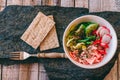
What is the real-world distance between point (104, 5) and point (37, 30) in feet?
0.67

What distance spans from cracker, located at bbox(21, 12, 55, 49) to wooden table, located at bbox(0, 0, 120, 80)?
58 millimetres

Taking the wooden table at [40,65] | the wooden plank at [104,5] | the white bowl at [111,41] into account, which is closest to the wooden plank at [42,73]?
the wooden table at [40,65]

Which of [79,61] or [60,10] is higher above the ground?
[60,10]

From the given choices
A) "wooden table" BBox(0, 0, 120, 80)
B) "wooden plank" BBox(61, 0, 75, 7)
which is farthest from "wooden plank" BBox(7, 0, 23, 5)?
"wooden plank" BBox(61, 0, 75, 7)

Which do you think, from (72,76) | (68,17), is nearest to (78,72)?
(72,76)

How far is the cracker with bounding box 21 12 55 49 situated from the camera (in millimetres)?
869

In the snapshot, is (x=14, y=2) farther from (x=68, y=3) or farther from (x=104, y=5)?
(x=104, y=5)

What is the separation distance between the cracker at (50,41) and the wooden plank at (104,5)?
130 mm

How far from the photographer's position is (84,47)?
0.79 m

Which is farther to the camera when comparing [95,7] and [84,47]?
[95,7]

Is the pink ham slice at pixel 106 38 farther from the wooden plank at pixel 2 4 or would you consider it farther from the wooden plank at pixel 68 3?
the wooden plank at pixel 2 4

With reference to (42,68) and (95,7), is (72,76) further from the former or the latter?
(95,7)

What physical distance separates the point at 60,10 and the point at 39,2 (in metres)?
0.07

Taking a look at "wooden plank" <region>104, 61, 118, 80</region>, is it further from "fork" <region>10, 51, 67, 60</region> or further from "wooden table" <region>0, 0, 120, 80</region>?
"fork" <region>10, 51, 67, 60</region>
